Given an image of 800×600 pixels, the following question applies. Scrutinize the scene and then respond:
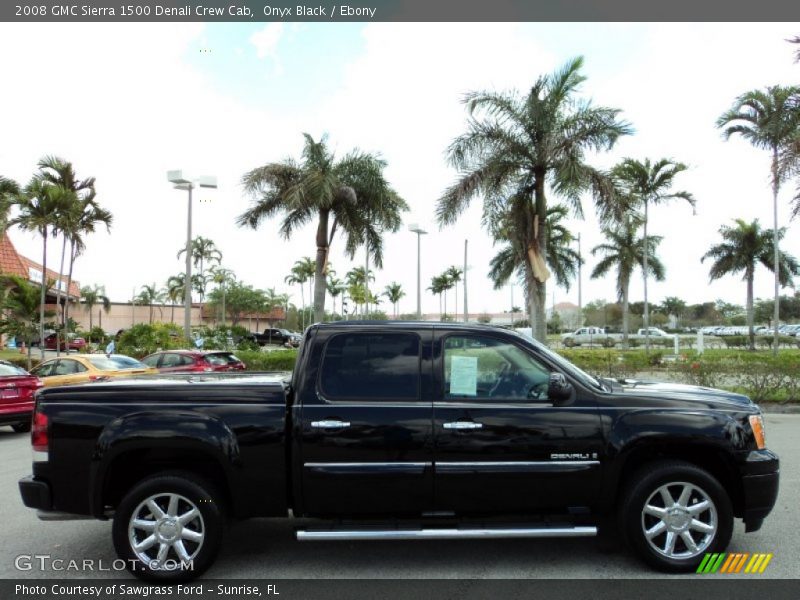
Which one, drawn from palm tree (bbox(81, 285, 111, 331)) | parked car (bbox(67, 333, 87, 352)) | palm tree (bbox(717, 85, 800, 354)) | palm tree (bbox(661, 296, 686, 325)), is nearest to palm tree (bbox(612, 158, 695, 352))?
palm tree (bbox(717, 85, 800, 354))

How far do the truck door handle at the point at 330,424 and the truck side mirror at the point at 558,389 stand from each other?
145 centimetres

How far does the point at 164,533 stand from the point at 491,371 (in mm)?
2555

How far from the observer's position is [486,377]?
4.70 meters

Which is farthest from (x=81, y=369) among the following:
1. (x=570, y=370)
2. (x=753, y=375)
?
(x=753, y=375)

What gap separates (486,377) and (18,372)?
10.7m

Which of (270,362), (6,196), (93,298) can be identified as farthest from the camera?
(93,298)

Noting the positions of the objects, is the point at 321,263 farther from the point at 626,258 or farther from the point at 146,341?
the point at 626,258

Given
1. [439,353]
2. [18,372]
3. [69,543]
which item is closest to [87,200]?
[18,372]

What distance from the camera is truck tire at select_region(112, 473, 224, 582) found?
435 centimetres

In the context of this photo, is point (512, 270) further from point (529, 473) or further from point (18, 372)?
point (529, 473)

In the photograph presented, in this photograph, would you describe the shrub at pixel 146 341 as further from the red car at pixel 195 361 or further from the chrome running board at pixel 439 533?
the chrome running board at pixel 439 533

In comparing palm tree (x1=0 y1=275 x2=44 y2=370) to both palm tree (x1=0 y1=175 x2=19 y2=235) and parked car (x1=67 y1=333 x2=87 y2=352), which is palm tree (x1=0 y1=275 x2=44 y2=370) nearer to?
palm tree (x1=0 y1=175 x2=19 y2=235)

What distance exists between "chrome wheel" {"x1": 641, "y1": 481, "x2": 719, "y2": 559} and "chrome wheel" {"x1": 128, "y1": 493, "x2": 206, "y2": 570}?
314 centimetres

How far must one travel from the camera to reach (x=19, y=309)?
86.1ft
